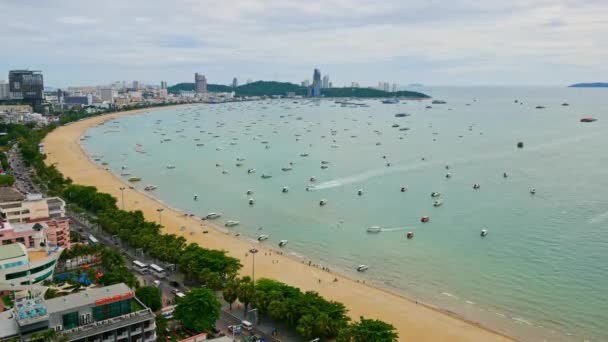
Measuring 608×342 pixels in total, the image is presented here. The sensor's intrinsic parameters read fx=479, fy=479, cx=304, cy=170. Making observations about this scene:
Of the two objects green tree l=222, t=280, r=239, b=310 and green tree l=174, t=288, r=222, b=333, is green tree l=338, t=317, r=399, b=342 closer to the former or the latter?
green tree l=174, t=288, r=222, b=333

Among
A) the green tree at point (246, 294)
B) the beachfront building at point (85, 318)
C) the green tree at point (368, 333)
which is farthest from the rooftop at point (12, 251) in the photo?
the green tree at point (368, 333)

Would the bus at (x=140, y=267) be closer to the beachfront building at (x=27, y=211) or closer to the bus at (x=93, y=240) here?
the bus at (x=93, y=240)

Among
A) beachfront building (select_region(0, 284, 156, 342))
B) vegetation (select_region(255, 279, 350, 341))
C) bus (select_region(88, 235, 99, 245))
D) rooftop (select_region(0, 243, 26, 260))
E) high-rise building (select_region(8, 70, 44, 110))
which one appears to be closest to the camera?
beachfront building (select_region(0, 284, 156, 342))

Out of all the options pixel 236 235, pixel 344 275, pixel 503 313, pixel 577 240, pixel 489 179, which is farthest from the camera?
pixel 489 179

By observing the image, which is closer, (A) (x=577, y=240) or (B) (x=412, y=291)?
(B) (x=412, y=291)

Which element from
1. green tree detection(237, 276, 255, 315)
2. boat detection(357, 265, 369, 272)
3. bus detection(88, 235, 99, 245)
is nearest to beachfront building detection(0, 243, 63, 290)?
bus detection(88, 235, 99, 245)

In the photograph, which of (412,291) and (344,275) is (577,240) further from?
(344,275)

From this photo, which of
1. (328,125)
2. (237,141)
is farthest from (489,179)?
(328,125)
